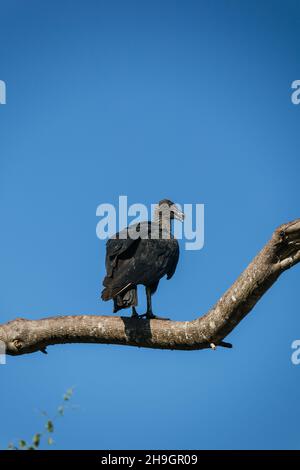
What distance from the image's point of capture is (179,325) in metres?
7.38

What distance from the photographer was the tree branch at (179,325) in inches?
258

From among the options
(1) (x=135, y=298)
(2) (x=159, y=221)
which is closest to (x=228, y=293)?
(1) (x=135, y=298)

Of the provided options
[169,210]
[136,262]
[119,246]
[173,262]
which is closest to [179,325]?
[136,262]

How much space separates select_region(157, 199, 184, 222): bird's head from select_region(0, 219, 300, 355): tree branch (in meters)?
3.14

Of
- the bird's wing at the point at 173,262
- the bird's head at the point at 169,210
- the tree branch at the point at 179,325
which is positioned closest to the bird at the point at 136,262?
the bird's wing at the point at 173,262

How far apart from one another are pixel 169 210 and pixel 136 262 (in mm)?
2417

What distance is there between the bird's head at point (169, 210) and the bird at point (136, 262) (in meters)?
1.13

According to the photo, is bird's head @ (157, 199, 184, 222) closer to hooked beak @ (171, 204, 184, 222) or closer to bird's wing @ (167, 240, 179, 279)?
hooked beak @ (171, 204, 184, 222)

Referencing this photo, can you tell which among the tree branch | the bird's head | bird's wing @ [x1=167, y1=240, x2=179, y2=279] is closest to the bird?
bird's wing @ [x1=167, y1=240, x2=179, y2=279]

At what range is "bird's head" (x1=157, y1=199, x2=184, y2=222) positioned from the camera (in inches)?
423
